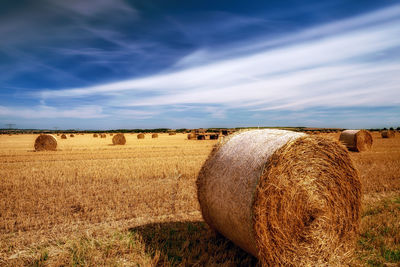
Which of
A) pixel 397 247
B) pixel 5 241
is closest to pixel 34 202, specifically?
pixel 5 241

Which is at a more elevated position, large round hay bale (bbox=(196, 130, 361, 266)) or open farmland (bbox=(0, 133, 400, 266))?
large round hay bale (bbox=(196, 130, 361, 266))

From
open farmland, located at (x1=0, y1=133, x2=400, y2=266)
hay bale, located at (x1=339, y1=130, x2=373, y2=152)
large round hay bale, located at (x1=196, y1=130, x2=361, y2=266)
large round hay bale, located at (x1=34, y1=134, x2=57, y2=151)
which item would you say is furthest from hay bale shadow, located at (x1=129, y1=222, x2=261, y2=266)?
large round hay bale, located at (x1=34, y1=134, x2=57, y2=151)

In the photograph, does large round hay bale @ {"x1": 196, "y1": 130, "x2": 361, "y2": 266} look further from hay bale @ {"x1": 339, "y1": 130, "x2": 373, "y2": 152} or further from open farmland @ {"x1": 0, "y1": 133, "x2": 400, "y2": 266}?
hay bale @ {"x1": 339, "y1": 130, "x2": 373, "y2": 152}

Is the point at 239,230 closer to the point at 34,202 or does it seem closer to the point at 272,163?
the point at 272,163

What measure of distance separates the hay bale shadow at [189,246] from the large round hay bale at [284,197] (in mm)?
284

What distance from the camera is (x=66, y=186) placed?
8.72 metres

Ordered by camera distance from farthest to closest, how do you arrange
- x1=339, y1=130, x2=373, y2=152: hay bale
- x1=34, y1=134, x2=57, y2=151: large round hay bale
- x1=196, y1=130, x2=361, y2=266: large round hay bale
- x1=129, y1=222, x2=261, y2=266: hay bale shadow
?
x1=34, y1=134, x2=57, y2=151: large round hay bale → x1=339, y1=130, x2=373, y2=152: hay bale → x1=129, y1=222, x2=261, y2=266: hay bale shadow → x1=196, y1=130, x2=361, y2=266: large round hay bale

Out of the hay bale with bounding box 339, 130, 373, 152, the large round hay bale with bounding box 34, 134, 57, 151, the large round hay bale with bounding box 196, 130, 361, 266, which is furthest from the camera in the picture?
the large round hay bale with bounding box 34, 134, 57, 151

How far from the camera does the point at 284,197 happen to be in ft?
13.4

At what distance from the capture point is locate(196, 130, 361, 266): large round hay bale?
3.87 metres

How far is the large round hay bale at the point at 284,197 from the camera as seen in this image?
152 inches

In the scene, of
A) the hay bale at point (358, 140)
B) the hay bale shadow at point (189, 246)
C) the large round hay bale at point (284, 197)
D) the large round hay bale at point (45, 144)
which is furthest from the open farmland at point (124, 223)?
the large round hay bale at point (45, 144)

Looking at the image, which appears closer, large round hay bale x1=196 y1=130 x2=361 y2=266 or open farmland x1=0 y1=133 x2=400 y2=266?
large round hay bale x1=196 y1=130 x2=361 y2=266

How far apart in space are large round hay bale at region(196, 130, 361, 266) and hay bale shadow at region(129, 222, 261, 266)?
0.28m
